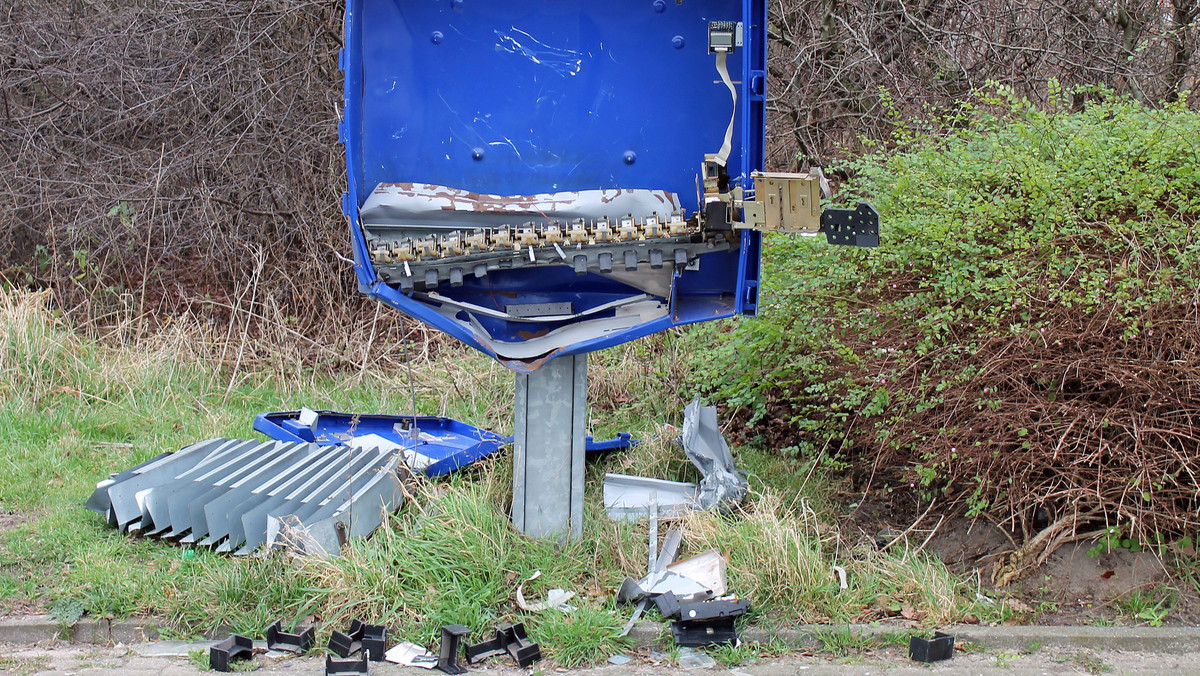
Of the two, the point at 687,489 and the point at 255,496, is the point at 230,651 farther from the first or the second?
the point at 687,489

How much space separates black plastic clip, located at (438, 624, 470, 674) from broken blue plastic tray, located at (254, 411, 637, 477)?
137 cm

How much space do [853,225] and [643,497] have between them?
1569mm

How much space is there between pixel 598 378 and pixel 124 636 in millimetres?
3169

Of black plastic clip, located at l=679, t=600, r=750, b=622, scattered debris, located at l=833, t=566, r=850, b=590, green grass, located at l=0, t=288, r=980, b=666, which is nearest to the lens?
black plastic clip, located at l=679, t=600, r=750, b=622

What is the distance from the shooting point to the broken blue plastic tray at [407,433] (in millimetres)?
4859

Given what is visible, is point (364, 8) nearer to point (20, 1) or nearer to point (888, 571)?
point (888, 571)

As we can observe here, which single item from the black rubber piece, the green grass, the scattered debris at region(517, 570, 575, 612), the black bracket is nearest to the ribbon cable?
the black rubber piece

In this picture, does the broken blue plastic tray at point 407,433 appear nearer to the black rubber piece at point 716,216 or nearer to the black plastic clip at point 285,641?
the black plastic clip at point 285,641

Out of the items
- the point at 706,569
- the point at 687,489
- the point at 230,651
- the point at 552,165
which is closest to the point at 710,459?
the point at 687,489

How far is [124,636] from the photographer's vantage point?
356cm

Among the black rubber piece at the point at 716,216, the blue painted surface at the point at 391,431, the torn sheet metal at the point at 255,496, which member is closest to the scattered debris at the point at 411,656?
the torn sheet metal at the point at 255,496

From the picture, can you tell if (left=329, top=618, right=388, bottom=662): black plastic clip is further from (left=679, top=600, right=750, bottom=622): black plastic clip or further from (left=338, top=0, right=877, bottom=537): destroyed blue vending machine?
(left=679, top=600, right=750, bottom=622): black plastic clip

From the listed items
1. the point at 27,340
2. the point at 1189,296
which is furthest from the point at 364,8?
the point at 27,340

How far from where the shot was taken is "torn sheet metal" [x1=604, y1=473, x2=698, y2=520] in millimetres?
4203
